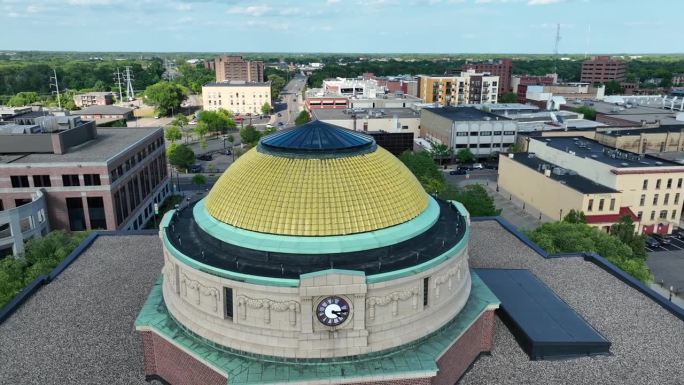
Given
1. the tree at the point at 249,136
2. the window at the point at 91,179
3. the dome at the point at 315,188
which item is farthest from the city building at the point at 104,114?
the dome at the point at 315,188

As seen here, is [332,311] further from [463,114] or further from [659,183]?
[463,114]

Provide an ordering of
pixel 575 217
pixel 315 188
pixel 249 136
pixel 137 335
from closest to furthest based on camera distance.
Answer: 1. pixel 315 188
2. pixel 137 335
3. pixel 575 217
4. pixel 249 136

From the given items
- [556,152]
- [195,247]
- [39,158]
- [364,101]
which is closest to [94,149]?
[39,158]

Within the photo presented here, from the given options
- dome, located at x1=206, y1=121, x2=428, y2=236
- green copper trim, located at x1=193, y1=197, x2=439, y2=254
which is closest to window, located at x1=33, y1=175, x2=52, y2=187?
dome, located at x1=206, y1=121, x2=428, y2=236

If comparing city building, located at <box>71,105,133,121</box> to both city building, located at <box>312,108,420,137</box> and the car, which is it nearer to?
city building, located at <box>312,108,420,137</box>

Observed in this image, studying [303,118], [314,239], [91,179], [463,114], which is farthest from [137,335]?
[303,118]

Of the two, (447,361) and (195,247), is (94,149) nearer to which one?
(195,247)
